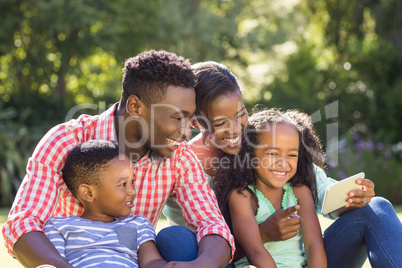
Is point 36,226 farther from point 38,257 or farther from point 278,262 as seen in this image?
point 278,262

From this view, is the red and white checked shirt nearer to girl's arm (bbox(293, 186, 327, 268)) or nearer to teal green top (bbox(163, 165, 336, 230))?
teal green top (bbox(163, 165, 336, 230))

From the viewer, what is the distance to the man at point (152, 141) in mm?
3156

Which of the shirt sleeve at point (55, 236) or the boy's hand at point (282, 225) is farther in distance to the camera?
the boy's hand at point (282, 225)

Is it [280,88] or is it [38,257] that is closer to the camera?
[38,257]

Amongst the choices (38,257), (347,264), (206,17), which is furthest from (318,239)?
(206,17)

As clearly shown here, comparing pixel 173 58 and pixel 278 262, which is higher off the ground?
pixel 173 58

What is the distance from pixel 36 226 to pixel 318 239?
1.53 m

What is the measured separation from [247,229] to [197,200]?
33 cm

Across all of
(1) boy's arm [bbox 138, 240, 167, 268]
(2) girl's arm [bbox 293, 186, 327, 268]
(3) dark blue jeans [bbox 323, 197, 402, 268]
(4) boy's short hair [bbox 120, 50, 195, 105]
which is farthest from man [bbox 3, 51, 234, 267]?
(3) dark blue jeans [bbox 323, 197, 402, 268]

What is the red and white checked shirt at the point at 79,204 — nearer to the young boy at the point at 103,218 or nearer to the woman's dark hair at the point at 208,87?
the young boy at the point at 103,218

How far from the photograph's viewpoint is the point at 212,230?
3027mm

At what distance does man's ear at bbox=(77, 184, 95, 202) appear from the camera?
10.3 feet

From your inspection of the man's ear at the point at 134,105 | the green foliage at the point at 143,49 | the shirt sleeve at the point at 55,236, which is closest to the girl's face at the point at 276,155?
the man's ear at the point at 134,105

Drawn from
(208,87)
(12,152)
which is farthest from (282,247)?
(12,152)
